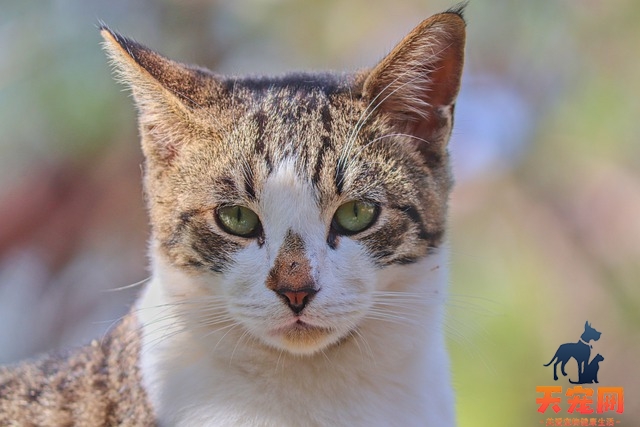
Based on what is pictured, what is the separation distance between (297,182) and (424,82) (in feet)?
1.56

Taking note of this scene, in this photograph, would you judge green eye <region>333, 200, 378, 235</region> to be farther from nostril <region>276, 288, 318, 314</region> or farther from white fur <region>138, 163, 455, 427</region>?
nostril <region>276, 288, 318, 314</region>

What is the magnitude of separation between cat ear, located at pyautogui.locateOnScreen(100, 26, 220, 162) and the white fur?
308mm

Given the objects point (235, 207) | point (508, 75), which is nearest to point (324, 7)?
point (508, 75)

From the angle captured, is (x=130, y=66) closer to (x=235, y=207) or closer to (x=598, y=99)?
(x=235, y=207)

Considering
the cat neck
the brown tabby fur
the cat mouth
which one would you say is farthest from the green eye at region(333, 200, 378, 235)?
the brown tabby fur

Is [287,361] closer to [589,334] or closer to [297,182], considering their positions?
[297,182]

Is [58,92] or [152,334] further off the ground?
[58,92]

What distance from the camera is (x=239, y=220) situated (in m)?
A: 1.75

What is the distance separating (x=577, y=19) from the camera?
13.7 ft

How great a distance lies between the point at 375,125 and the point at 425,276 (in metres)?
0.42

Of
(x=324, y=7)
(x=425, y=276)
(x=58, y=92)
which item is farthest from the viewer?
(x=324, y=7)

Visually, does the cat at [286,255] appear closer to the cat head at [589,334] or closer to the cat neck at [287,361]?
the cat neck at [287,361]
